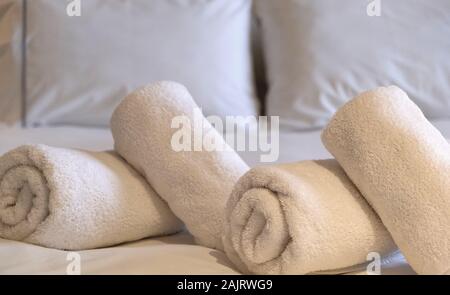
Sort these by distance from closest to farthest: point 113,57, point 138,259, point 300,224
Result: point 300,224 → point 138,259 → point 113,57

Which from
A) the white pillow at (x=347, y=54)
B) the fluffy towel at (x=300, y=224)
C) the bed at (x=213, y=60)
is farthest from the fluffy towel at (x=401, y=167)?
the white pillow at (x=347, y=54)

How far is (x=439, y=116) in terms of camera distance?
188cm

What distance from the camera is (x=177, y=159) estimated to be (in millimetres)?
1131

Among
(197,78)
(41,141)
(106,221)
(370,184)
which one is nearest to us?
(370,184)

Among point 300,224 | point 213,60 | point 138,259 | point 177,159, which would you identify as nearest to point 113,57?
point 213,60

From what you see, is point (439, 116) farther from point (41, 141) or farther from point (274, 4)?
point (41, 141)

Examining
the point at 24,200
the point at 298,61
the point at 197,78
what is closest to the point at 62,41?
the point at 197,78

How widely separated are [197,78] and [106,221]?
0.72 meters

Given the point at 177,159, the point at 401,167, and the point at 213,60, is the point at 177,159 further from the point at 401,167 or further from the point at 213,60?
the point at 213,60

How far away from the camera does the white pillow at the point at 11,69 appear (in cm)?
175

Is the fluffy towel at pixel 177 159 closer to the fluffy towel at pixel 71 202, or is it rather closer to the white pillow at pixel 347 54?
Answer: the fluffy towel at pixel 71 202

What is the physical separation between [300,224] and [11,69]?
1065mm

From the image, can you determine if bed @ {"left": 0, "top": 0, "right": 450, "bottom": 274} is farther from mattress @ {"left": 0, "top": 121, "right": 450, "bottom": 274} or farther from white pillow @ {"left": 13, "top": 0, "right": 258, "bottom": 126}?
mattress @ {"left": 0, "top": 121, "right": 450, "bottom": 274}

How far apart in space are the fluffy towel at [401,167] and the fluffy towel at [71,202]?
311 mm
